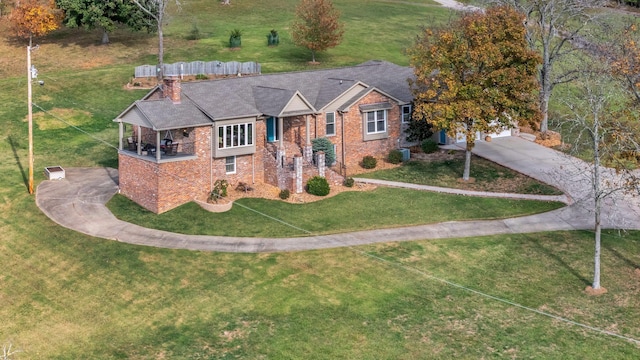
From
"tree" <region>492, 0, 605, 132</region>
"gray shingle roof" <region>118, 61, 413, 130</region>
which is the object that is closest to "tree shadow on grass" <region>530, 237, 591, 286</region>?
"gray shingle roof" <region>118, 61, 413, 130</region>

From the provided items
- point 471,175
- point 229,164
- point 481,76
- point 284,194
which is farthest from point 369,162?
point 229,164

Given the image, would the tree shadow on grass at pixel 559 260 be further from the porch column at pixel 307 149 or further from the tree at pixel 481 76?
the porch column at pixel 307 149

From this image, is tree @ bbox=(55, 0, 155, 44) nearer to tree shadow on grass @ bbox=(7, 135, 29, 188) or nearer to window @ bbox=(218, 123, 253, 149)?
tree shadow on grass @ bbox=(7, 135, 29, 188)

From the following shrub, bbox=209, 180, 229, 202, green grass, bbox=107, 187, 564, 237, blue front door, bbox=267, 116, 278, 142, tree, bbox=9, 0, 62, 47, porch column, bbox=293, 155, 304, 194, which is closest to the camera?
green grass, bbox=107, 187, 564, 237

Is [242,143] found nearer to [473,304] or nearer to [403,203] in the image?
[403,203]

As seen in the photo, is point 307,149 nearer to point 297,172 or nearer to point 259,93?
point 297,172

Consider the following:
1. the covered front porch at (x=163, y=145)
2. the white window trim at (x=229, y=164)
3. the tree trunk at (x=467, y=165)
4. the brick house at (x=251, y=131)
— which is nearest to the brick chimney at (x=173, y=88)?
the brick house at (x=251, y=131)

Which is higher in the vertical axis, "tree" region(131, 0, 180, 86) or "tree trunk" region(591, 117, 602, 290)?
"tree" region(131, 0, 180, 86)

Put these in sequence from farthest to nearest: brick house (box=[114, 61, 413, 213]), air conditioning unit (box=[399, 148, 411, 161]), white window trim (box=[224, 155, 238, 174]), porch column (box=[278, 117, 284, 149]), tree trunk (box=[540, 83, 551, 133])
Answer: tree trunk (box=[540, 83, 551, 133]) < air conditioning unit (box=[399, 148, 411, 161]) < porch column (box=[278, 117, 284, 149]) < white window trim (box=[224, 155, 238, 174]) < brick house (box=[114, 61, 413, 213])
